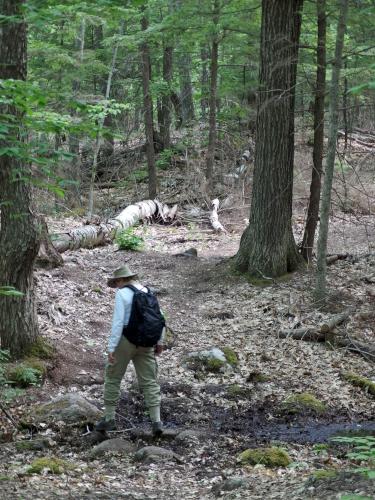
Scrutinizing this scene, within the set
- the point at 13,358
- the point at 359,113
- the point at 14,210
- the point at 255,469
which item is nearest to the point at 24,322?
the point at 13,358

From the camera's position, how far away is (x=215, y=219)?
709 inches

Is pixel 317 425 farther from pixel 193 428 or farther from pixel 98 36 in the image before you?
pixel 98 36

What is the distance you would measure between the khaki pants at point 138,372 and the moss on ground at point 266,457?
1085 mm

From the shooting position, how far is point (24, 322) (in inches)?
309

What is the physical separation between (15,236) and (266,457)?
12.5 feet

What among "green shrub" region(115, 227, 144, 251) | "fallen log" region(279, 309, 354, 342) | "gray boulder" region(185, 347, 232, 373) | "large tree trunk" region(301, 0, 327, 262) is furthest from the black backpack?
"green shrub" region(115, 227, 144, 251)

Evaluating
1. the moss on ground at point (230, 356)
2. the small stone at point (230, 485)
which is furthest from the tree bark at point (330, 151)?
the small stone at point (230, 485)

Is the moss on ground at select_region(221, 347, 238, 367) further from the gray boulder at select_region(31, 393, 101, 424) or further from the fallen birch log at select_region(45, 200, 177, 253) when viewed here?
the fallen birch log at select_region(45, 200, 177, 253)

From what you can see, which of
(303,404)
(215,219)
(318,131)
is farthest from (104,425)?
(215,219)

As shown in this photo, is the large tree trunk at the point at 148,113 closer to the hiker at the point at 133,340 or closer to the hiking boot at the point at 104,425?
the hiker at the point at 133,340

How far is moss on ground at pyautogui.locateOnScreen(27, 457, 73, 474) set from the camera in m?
5.56

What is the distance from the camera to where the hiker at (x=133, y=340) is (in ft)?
21.3

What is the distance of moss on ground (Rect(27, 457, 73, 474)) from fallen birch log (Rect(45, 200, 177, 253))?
21.5 ft

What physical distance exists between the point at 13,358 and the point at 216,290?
16.1 feet
